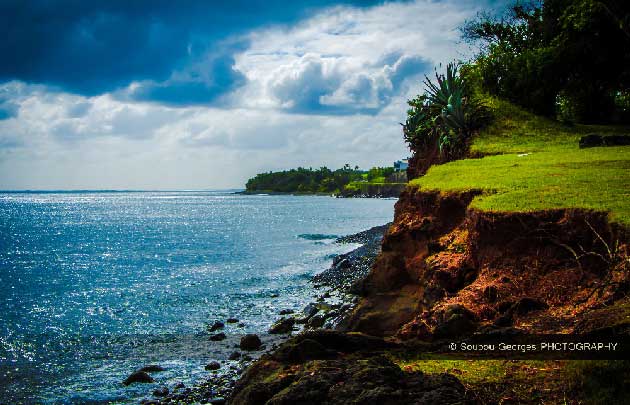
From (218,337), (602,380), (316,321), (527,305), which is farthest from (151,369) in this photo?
(602,380)

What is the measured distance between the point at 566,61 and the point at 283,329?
76.6 feet

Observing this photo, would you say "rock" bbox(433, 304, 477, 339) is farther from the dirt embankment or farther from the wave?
the wave

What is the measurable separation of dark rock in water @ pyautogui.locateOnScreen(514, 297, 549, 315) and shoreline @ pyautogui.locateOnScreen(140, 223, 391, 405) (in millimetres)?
3741

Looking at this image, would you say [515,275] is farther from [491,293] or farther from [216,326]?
[216,326]

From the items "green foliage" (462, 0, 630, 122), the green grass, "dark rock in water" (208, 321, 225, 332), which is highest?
"green foliage" (462, 0, 630, 122)

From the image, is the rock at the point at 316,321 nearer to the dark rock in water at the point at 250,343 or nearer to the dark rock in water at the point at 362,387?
the dark rock in water at the point at 250,343

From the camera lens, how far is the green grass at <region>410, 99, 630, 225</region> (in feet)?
32.7

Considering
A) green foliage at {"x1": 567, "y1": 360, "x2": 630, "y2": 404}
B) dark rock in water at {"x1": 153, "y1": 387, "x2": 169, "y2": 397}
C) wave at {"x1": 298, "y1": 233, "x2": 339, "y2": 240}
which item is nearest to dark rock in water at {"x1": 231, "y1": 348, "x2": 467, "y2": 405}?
green foliage at {"x1": 567, "y1": 360, "x2": 630, "y2": 404}

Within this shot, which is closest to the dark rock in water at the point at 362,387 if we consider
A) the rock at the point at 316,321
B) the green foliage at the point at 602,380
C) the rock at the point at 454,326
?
the green foliage at the point at 602,380

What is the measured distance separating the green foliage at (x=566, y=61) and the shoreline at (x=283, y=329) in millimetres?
15565

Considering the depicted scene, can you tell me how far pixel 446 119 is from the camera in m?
24.9

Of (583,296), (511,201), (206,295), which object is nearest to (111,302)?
(206,295)

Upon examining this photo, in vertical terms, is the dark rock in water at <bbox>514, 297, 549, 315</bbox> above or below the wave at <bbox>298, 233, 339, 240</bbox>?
above

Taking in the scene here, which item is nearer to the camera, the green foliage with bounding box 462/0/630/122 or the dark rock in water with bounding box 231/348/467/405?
the dark rock in water with bounding box 231/348/467/405
